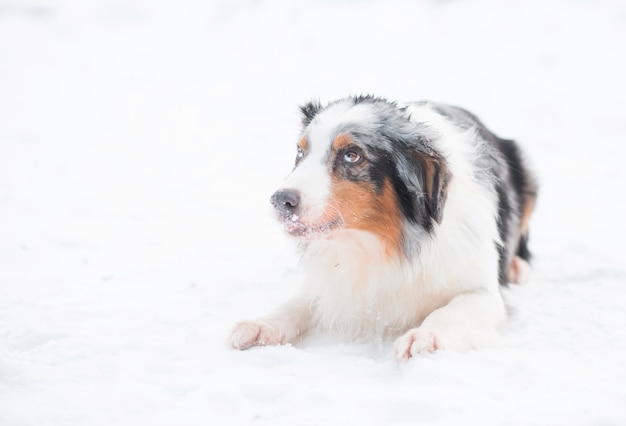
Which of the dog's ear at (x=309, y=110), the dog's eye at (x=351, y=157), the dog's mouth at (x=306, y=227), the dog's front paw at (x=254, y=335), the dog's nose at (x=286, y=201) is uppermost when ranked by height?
the dog's ear at (x=309, y=110)

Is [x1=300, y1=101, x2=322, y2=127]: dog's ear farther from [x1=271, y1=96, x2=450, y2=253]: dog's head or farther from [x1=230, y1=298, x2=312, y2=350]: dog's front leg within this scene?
[x1=230, y1=298, x2=312, y2=350]: dog's front leg

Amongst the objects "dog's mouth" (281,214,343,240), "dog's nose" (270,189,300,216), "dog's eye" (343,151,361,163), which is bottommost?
"dog's mouth" (281,214,343,240)

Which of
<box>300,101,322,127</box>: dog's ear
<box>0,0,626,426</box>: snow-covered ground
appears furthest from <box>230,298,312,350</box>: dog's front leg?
<box>300,101,322,127</box>: dog's ear

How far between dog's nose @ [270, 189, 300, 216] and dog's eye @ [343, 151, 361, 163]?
408 millimetres

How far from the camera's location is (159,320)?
12.5 feet

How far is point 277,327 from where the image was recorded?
342cm

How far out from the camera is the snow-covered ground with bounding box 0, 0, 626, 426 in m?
2.70

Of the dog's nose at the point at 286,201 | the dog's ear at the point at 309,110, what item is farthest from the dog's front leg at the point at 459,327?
the dog's ear at the point at 309,110

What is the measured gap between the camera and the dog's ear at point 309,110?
3998mm

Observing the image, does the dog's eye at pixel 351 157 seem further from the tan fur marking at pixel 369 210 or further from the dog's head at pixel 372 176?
the tan fur marking at pixel 369 210

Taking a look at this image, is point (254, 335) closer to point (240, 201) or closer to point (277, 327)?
point (277, 327)

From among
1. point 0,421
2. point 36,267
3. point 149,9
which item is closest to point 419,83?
point 149,9

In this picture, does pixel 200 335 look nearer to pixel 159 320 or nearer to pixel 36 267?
pixel 159 320

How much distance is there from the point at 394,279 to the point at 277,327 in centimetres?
68
